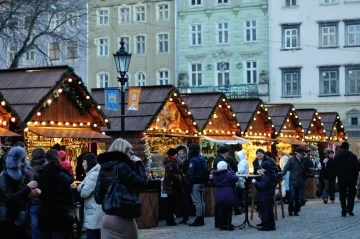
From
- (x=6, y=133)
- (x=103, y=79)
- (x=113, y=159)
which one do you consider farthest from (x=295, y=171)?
(x=103, y=79)

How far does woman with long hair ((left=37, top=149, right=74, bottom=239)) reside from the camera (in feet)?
38.9

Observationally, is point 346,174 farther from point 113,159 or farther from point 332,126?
point 332,126

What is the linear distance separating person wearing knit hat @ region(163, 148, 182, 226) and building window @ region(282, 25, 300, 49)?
3828cm

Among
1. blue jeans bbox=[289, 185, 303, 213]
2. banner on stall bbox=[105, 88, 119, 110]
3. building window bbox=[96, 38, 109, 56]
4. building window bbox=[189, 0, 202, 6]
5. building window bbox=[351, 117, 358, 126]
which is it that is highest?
building window bbox=[189, 0, 202, 6]

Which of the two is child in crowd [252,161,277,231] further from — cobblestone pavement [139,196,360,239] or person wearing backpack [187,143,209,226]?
person wearing backpack [187,143,209,226]

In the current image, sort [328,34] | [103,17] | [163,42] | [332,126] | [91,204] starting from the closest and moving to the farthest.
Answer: [91,204] → [332,126] → [328,34] → [163,42] → [103,17]

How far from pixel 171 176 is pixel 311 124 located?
1963 cm

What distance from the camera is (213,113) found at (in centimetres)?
2858

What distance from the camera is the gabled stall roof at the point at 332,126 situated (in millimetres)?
41750

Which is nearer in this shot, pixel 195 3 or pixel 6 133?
pixel 6 133

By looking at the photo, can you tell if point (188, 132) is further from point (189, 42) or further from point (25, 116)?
point (189, 42)

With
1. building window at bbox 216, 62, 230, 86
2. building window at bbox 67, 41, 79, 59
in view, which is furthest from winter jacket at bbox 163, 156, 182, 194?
building window at bbox 216, 62, 230, 86

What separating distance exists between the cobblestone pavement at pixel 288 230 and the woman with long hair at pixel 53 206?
5.64 metres

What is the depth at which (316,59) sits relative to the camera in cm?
5669
